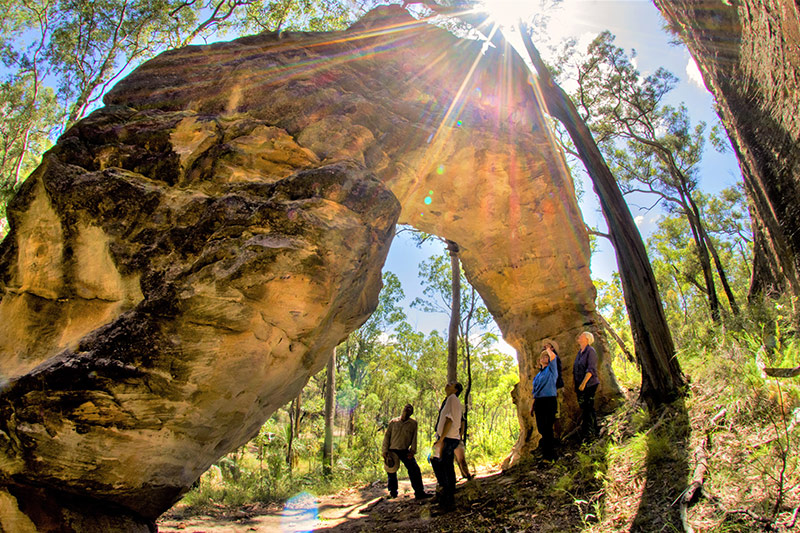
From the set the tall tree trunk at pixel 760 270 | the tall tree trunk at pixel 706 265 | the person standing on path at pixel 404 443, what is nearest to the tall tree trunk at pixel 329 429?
the person standing on path at pixel 404 443

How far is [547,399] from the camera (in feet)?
19.1

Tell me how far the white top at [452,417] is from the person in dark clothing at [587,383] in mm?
1912

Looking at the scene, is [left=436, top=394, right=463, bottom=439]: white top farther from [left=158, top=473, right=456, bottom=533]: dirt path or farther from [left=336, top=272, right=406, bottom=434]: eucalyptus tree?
[left=336, top=272, right=406, bottom=434]: eucalyptus tree

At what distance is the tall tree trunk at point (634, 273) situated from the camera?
5656mm

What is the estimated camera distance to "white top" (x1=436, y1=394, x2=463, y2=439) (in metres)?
5.35

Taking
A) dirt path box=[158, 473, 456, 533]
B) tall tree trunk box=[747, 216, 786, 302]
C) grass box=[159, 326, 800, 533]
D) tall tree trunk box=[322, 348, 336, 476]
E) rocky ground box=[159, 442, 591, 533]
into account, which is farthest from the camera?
tall tree trunk box=[322, 348, 336, 476]

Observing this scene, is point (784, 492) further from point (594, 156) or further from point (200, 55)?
point (200, 55)

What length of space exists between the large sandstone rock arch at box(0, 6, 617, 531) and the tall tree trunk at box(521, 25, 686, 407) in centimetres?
151

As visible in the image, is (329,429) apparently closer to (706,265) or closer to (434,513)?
(434,513)

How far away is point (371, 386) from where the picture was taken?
81.6ft

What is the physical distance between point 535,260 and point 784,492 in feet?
17.8

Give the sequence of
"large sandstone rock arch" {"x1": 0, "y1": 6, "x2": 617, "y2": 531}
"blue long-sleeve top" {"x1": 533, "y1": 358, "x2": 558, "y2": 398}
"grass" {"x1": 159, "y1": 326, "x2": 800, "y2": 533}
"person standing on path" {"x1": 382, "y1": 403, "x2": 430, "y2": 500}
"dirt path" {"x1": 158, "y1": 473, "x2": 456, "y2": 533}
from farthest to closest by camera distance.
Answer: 1. "person standing on path" {"x1": 382, "y1": 403, "x2": 430, "y2": 500}
2. "dirt path" {"x1": 158, "y1": 473, "x2": 456, "y2": 533}
3. "blue long-sleeve top" {"x1": 533, "y1": 358, "x2": 558, "y2": 398}
4. "large sandstone rock arch" {"x1": 0, "y1": 6, "x2": 617, "y2": 531}
5. "grass" {"x1": 159, "y1": 326, "x2": 800, "y2": 533}

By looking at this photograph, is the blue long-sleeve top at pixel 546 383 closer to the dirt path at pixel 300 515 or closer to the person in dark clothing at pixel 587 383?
the person in dark clothing at pixel 587 383

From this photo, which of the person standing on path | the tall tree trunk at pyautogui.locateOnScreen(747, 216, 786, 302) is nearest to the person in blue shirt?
the person standing on path
